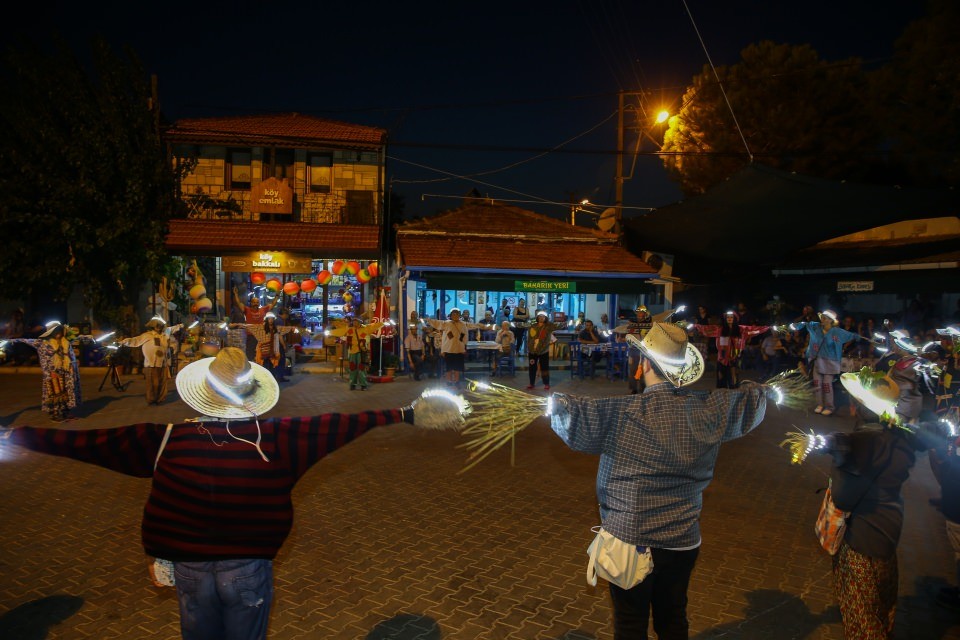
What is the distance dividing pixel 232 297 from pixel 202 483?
800 inches

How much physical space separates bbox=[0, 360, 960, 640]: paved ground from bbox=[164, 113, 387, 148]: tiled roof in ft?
44.8

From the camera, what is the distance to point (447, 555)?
5.24m

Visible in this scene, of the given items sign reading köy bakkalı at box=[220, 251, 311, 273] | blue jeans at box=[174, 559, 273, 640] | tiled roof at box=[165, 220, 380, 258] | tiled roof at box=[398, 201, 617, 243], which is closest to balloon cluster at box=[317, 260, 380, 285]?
sign reading köy bakkalı at box=[220, 251, 311, 273]

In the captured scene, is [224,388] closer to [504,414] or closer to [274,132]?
[504,414]

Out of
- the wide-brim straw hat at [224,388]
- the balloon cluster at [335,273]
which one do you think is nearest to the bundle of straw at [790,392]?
the wide-brim straw hat at [224,388]

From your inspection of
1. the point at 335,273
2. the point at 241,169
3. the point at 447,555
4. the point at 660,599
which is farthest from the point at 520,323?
the point at 660,599

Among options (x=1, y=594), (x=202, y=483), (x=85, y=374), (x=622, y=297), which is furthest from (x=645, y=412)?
(x=622, y=297)

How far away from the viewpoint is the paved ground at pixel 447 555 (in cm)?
418

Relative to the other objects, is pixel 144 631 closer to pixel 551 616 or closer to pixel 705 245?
pixel 551 616

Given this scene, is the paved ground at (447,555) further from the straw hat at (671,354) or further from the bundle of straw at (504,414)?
the straw hat at (671,354)

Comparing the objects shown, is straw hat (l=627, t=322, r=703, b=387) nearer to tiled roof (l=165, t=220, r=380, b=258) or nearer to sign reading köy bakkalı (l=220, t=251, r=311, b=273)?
sign reading köy bakkalı (l=220, t=251, r=311, b=273)

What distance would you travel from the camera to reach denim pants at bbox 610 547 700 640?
2.79 meters

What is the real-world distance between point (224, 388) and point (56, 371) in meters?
9.17

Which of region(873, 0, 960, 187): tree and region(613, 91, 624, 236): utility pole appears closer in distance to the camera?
region(873, 0, 960, 187): tree
